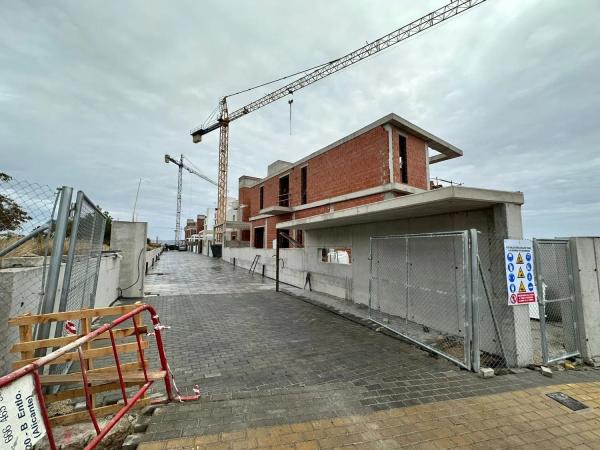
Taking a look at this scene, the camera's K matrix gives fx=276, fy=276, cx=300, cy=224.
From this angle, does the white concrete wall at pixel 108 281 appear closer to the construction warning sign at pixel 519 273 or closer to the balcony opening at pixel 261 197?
the construction warning sign at pixel 519 273

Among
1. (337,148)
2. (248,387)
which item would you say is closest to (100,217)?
(248,387)

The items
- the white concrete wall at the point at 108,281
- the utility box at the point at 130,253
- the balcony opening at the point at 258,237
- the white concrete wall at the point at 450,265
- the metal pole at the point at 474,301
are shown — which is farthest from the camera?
the balcony opening at the point at 258,237

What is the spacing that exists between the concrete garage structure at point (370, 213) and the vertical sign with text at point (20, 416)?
17.5ft

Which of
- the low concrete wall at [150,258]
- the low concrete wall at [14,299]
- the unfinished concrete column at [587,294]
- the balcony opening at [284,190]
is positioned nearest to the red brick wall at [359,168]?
the balcony opening at [284,190]

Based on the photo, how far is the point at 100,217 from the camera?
5.79m

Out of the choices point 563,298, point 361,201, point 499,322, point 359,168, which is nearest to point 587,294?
point 563,298

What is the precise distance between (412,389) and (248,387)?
2.28m

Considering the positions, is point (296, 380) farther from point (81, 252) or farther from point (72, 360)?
point (81, 252)

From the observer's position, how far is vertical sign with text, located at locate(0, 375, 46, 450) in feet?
5.33

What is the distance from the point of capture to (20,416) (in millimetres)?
1741

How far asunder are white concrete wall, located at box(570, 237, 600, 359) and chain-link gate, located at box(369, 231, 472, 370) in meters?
1.83

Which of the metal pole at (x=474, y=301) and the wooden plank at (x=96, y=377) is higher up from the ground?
the metal pole at (x=474, y=301)

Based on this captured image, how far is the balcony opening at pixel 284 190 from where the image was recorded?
23.1 m

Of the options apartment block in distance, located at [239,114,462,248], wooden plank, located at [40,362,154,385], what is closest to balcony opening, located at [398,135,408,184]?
apartment block in distance, located at [239,114,462,248]
